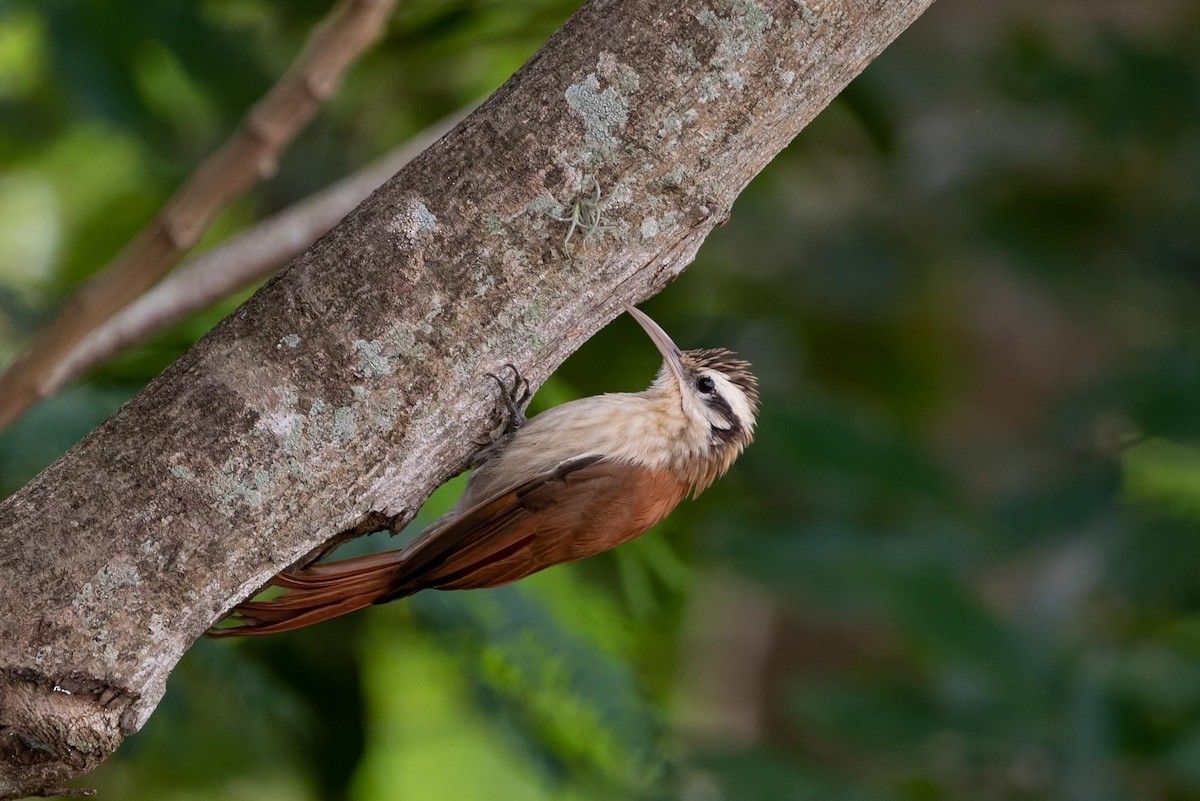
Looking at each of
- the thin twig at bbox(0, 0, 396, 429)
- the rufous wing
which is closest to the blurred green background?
the rufous wing

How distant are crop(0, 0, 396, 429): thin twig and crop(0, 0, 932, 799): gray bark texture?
0.20 metres

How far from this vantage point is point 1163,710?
4008 mm

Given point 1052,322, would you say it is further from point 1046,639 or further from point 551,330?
point 551,330

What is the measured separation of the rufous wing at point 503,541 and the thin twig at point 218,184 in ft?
1.87

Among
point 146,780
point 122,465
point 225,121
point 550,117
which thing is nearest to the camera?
point 122,465

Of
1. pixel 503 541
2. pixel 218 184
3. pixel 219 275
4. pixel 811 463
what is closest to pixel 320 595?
pixel 503 541

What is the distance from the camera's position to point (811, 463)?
420cm

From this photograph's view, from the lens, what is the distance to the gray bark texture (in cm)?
174

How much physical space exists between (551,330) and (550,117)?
0.31m

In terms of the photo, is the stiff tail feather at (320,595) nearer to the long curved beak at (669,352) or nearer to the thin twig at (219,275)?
the thin twig at (219,275)

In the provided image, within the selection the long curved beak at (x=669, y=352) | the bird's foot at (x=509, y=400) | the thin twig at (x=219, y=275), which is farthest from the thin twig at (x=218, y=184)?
the long curved beak at (x=669, y=352)

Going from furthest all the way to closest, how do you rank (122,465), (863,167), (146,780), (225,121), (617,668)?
(863,167)
(146,780)
(225,121)
(617,668)
(122,465)

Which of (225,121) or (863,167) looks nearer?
(225,121)

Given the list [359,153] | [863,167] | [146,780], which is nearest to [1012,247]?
[863,167]
